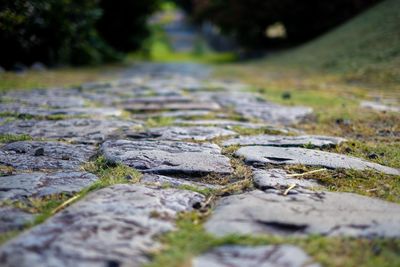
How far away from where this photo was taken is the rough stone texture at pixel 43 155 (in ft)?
6.04

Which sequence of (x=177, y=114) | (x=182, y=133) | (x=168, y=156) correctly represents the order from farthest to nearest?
(x=177, y=114) < (x=182, y=133) < (x=168, y=156)

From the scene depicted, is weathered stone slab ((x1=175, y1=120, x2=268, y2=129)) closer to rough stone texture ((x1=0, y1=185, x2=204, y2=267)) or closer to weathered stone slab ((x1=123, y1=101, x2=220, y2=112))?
weathered stone slab ((x1=123, y1=101, x2=220, y2=112))

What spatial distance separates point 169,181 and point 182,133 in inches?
36.1

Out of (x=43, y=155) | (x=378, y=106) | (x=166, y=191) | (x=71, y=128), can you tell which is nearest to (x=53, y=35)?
(x=71, y=128)

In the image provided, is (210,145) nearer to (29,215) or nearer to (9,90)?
(29,215)

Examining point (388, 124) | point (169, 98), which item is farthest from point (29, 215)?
point (169, 98)

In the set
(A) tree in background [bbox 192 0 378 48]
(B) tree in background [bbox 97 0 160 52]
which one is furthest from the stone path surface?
(A) tree in background [bbox 192 0 378 48]

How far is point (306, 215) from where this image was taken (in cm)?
129

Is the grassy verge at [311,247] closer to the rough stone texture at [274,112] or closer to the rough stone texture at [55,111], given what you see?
the rough stone texture at [274,112]

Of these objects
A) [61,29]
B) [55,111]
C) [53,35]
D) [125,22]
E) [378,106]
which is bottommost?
[378,106]

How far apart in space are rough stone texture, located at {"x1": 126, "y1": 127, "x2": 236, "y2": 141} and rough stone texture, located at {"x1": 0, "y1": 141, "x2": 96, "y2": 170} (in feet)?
1.22

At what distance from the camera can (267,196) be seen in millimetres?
1469

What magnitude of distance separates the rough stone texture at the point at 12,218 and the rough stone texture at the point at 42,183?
12 centimetres

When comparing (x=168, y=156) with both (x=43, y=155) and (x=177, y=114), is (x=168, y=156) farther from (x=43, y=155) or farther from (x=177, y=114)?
(x=177, y=114)
